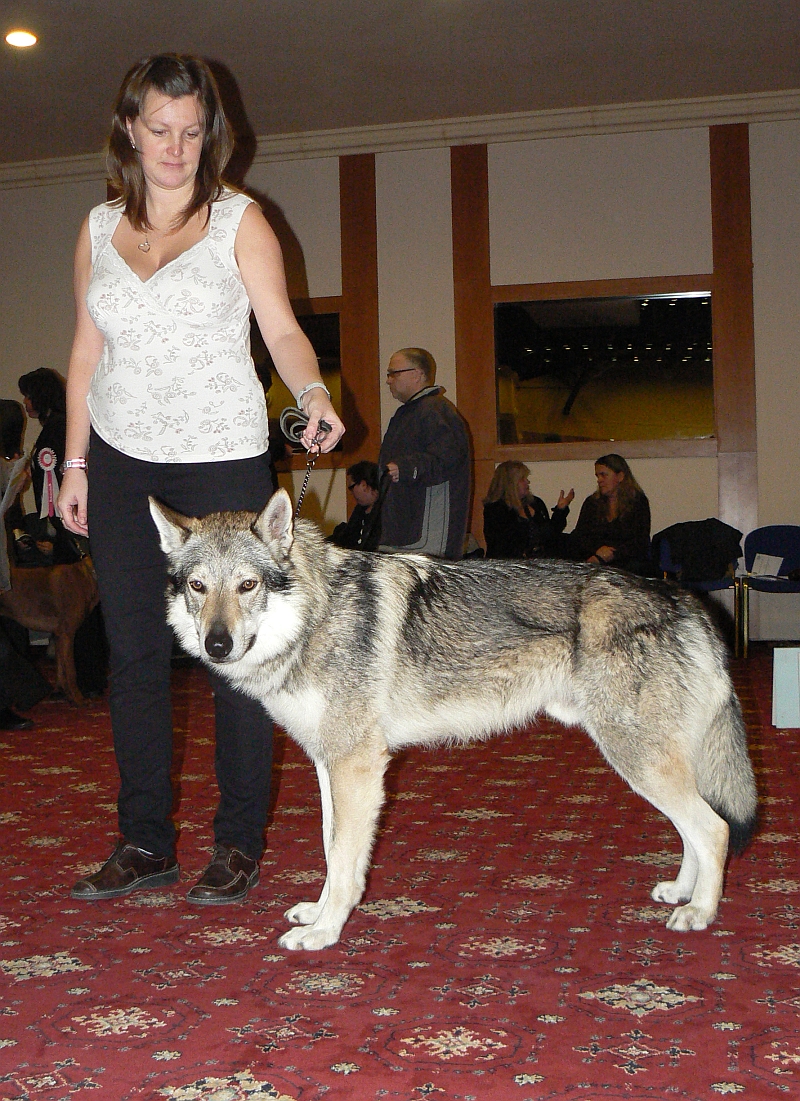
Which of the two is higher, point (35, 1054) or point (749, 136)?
point (749, 136)

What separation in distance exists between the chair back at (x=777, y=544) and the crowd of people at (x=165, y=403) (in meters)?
5.98

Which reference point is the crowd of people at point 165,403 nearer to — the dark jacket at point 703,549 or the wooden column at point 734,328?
the dark jacket at point 703,549

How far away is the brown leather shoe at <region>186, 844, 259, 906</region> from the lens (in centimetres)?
210

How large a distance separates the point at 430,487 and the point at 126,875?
9.13 ft

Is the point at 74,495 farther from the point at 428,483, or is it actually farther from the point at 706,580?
the point at 706,580

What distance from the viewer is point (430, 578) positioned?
216 centimetres

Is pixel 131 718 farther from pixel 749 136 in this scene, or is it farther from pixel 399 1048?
pixel 749 136

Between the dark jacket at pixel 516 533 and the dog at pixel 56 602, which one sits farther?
the dark jacket at pixel 516 533

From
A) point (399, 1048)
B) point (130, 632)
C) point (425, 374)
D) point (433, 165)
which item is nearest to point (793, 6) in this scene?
point (433, 165)

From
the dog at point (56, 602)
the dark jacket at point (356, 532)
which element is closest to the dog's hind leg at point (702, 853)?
the dark jacket at point (356, 532)

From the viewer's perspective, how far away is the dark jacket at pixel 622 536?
269 inches

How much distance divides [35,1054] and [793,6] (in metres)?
7.14

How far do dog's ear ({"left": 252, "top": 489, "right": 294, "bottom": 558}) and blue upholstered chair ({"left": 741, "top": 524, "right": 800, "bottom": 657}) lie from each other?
565 cm

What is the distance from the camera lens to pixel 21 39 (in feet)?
21.1
